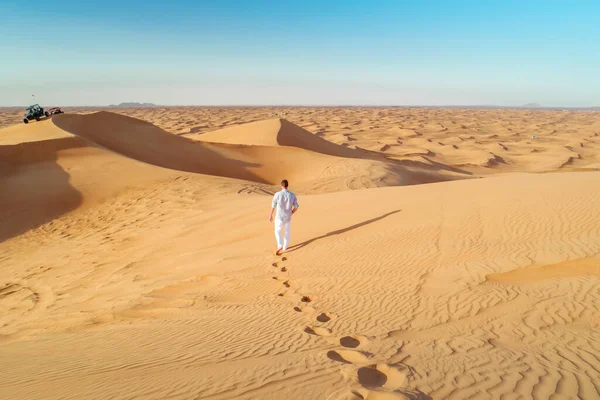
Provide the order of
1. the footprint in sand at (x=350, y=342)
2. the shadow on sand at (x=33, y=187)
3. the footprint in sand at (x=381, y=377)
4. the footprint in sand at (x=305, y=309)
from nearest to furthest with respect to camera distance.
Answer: the footprint in sand at (x=381, y=377)
the footprint in sand at (x=350, y=342)
the footprint in sand at (x=305, y=309)
the shadow on sand at (x=33, y=187)

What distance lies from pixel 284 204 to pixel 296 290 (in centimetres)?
213

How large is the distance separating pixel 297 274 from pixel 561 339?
12.0 ft

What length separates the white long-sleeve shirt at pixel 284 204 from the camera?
7.44 meters

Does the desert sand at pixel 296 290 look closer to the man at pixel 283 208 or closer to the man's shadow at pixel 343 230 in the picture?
the man's shadow at pixel 343 230

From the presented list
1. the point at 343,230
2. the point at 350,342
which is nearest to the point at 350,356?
the point at 350,342

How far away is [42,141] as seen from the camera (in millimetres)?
16453

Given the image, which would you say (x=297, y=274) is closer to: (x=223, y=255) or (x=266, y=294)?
(x=266, y=294)

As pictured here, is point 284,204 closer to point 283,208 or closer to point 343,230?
point 283,208

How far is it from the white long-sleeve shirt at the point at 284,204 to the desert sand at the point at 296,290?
733 millimetres

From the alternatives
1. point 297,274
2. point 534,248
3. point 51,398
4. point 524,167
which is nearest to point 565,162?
point 524,167

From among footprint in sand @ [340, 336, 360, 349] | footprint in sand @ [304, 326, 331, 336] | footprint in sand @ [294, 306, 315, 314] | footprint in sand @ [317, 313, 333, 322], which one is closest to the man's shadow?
footprint in sand @ [294, 306, 315, 314]

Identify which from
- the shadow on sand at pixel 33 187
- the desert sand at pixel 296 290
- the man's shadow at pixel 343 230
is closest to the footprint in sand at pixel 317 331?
the desert sand at pixel 296 290

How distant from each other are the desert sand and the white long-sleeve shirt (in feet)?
2.41

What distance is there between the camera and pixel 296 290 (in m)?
5.76
